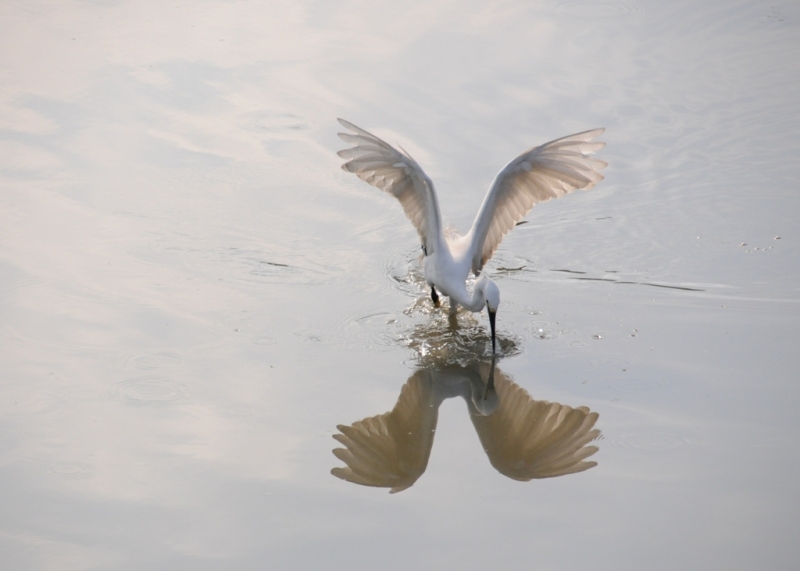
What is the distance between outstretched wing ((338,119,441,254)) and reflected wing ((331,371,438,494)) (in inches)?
55.8

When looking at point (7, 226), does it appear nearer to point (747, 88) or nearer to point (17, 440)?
point (17, 440)

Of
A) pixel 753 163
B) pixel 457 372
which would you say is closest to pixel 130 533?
pixel 457 372

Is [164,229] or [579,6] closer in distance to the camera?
[164,229]

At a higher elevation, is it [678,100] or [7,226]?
[678,100]

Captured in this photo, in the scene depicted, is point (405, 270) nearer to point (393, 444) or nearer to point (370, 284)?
point (370, 284)

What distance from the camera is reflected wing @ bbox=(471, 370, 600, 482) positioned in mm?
5098

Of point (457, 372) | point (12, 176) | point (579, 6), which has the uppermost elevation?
point (579, 6)

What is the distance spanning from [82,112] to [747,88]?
20.8 feet

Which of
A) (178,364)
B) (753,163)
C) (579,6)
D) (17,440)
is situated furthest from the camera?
(579,6)

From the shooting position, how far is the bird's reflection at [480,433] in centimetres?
506

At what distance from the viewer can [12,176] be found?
7.70 m

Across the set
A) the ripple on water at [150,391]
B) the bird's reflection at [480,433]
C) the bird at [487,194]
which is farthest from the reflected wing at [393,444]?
the ripple on water at [150,391]

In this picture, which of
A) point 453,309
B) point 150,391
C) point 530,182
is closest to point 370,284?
point 453,309

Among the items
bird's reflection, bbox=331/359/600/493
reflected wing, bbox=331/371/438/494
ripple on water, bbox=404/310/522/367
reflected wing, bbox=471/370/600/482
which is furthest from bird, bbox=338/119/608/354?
reflected wing, bbox=331/371/438/494
